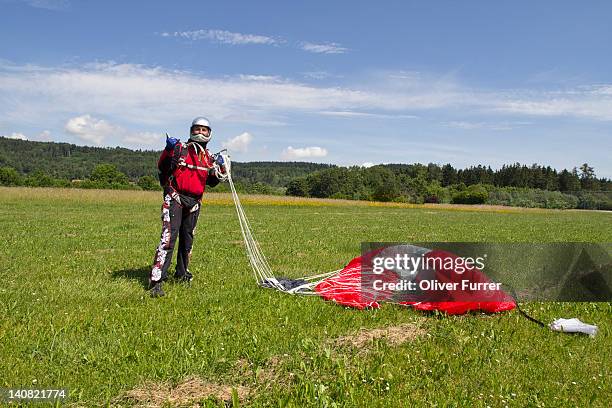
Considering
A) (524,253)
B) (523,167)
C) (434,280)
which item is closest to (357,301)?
(434,280)

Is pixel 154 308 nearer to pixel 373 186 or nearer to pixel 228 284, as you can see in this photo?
pixel 228 284

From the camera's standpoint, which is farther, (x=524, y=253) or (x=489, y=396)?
(x=524, y=253)

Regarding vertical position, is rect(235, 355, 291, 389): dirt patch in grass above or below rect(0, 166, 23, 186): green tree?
below

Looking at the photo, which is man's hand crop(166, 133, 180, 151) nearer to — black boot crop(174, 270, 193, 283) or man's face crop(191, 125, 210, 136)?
man's face crop(191, 125, 210, 136)

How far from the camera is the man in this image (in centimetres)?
804

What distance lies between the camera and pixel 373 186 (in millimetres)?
138250

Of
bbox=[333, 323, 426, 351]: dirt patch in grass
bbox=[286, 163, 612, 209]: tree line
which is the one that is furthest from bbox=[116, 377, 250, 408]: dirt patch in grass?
bbox=[286, 163, 612, 209]: tree line

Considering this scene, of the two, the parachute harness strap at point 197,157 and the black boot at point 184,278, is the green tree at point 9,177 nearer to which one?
the black boot at point 184,278

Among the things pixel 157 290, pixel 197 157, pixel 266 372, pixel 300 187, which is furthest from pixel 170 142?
pixel 300 187

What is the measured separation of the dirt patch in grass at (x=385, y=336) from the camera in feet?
18.7

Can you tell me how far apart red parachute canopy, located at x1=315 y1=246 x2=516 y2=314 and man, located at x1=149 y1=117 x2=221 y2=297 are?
2757 millimetres

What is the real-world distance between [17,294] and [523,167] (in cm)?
16982

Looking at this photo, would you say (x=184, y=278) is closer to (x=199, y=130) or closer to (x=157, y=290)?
(x=157, y=290)

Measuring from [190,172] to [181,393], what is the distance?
4.67m
